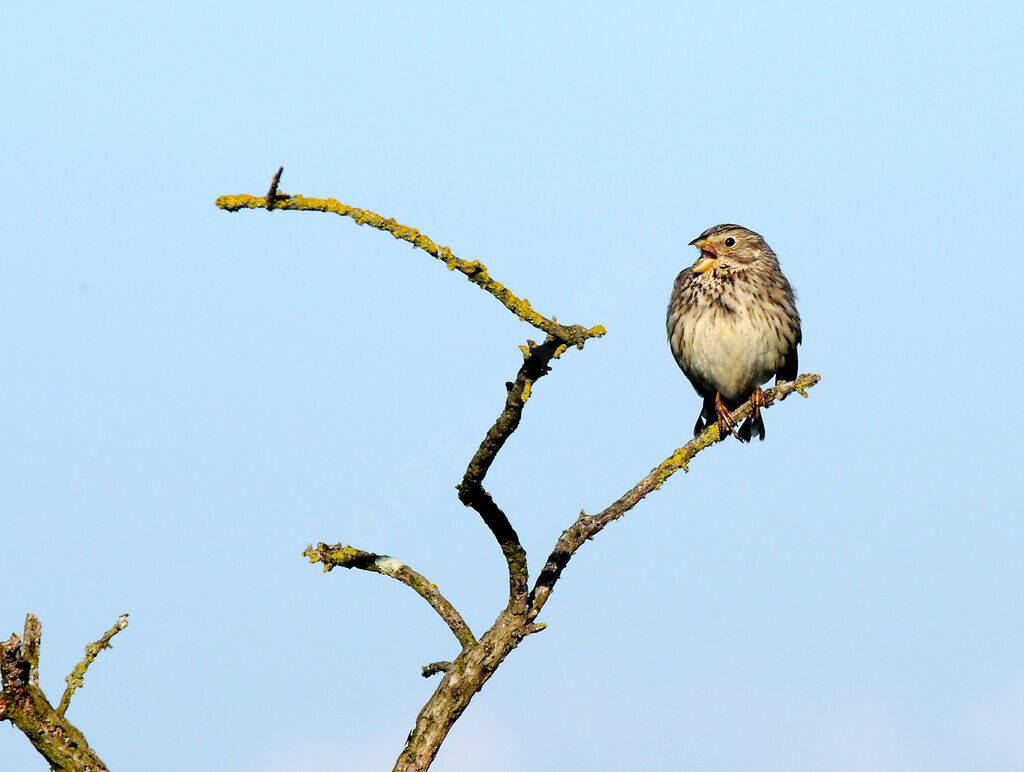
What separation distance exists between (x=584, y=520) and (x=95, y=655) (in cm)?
270

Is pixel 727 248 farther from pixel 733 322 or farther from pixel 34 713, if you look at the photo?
pixel 34 713

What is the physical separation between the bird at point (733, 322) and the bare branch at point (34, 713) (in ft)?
20.5

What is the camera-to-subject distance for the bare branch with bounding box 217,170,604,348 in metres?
5.20

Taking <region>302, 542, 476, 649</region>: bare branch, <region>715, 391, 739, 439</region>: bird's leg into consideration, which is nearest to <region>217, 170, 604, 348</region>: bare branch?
<region>302, 542, 476, 649</region>: bare branch

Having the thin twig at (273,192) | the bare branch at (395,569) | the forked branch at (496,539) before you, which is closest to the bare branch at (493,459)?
the forked branch at (496,539)

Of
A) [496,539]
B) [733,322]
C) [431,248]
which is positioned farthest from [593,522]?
[733,322]

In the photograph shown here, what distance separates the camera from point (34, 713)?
232 inches

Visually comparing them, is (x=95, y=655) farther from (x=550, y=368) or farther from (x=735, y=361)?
(x=735, y=361)

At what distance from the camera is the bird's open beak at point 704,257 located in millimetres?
11070

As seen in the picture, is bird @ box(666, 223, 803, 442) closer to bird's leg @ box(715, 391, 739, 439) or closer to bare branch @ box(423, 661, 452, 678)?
bird's leg @ box(715, 391, 739, 439)

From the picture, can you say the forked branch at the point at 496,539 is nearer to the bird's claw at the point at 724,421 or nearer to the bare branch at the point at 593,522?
the bare branch at the point at 593,522

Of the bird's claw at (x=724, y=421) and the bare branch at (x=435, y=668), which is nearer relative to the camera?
the bare branch at (x=435, y=668)

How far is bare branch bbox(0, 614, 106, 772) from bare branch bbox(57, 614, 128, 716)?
0.12 m

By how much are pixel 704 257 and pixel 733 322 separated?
3.05 ft
